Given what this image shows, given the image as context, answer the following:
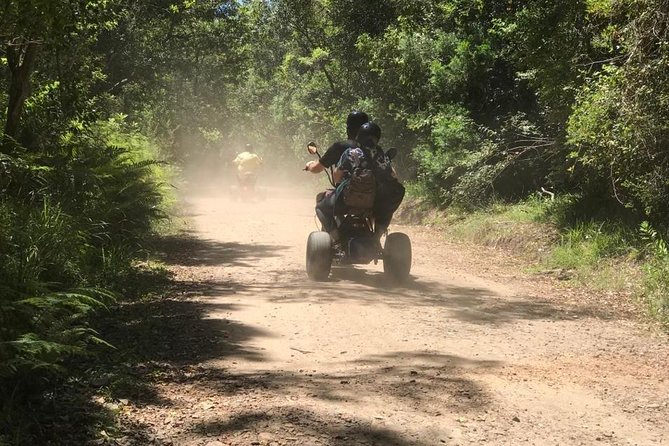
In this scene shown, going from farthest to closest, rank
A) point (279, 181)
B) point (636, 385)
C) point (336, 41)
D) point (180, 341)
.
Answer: point (279, 181) < point (336, 41) < point (180, 341) < point (636, 385)

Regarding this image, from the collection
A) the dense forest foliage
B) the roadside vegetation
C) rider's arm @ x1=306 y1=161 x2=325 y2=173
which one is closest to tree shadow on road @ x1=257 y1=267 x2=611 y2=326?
the roadside vegetation

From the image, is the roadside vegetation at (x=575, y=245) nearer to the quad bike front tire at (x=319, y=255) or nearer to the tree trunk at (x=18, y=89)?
the quad bike front tire at (x=319, y=255)

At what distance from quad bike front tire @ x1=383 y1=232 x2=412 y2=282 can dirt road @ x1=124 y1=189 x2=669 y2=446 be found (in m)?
0.25

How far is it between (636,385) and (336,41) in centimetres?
2129

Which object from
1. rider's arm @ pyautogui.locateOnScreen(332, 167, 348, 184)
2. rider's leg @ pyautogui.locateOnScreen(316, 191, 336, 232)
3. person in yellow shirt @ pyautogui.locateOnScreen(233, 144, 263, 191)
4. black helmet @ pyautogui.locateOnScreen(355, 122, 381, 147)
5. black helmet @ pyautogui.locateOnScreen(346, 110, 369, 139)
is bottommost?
rider's leg @ pyautogui.locateOnScreen(316, 191, 336, 232)

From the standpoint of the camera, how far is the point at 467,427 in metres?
3.93

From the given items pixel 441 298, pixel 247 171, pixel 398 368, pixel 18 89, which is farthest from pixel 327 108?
pixel 398 368

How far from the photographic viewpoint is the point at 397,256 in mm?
8750

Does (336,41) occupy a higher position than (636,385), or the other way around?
(336,41)

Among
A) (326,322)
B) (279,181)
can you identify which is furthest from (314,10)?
(279,181)

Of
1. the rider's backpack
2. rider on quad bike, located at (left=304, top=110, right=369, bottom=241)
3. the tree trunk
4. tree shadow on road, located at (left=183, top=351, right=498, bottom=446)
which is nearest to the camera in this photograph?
tree shadow on road, located at (left=183, top=351, right=498, bottom=446)

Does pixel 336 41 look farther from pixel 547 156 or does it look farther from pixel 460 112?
pixel 547 156

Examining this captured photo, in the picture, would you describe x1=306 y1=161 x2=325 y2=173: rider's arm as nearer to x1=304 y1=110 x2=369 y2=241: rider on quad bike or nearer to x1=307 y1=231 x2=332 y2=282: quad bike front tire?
x1=304 y1=110 x2=369 y2=241: rider on quad bike

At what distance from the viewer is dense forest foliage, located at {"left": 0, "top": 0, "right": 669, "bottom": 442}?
670 cm
